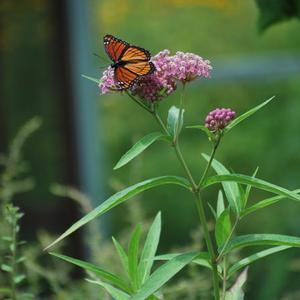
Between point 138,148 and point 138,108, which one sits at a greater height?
point 138,148

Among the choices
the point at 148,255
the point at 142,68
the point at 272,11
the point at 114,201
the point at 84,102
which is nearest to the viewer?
the point at 114,201

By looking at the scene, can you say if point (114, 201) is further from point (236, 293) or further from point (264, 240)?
point (236, 293)

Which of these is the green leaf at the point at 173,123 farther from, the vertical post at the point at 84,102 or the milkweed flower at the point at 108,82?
the vertical post at the point at 84,102

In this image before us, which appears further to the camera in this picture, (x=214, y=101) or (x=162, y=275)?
(x=214, y=101)

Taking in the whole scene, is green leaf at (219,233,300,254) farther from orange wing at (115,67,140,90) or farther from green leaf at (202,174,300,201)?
orange wing at (115,67,140,90)

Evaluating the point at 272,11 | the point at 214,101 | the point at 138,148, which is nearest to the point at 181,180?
the point at 138,148

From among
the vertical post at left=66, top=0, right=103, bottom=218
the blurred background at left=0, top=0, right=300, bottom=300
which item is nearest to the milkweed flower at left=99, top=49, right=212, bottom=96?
the blurred background at left=0, top=0, right=300, bottom=300

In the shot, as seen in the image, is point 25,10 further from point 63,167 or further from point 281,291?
point 281,291
